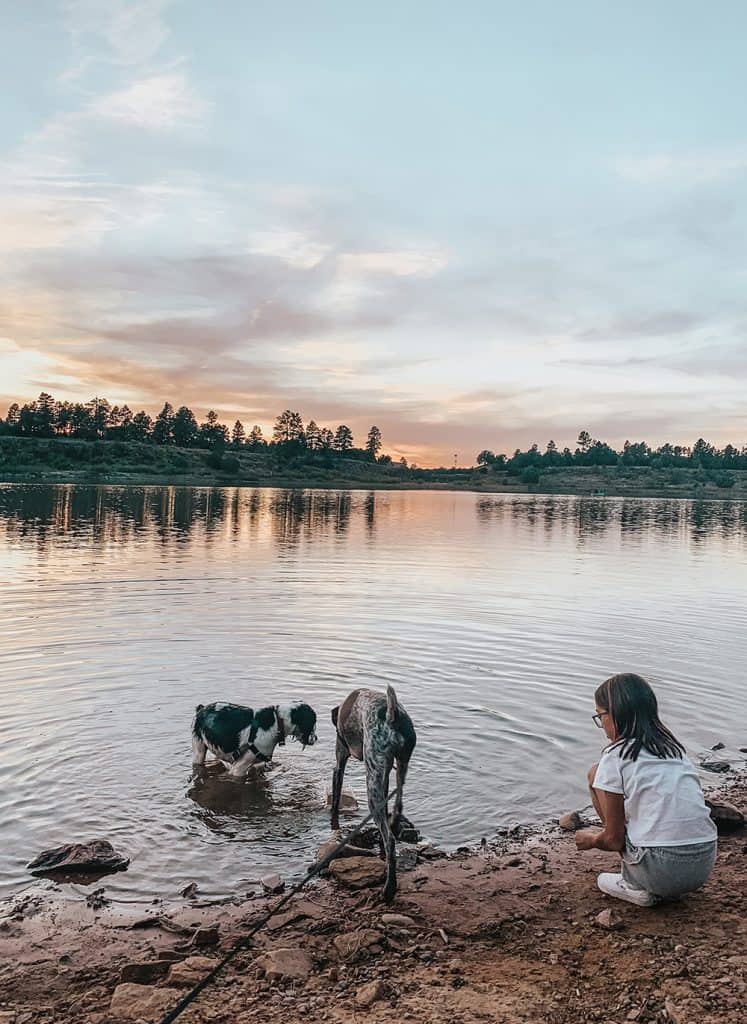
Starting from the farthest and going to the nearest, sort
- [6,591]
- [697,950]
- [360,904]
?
[6,591]
[360,904]
[697,950]

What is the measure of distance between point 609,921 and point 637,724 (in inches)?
58.4

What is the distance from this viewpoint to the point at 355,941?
5.94 metres

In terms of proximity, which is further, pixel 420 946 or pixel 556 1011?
pixel 420 946

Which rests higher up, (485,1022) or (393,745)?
(393,745)

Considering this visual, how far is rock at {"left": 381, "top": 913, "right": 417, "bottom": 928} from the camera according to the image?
20.7 feet

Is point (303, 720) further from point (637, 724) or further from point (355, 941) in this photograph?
point (637, 724)

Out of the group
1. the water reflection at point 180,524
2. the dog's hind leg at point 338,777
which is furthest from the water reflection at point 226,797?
the water reflection at point 180,524

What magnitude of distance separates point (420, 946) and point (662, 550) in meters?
40.0

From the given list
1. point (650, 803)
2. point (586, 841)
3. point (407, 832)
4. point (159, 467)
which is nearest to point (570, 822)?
point (407, 832)

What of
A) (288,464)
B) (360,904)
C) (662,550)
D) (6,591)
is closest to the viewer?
(360,904)

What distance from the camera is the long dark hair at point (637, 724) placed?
6195mm

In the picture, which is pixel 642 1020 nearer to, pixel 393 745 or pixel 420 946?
pixel 420 946

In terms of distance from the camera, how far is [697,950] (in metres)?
5.63

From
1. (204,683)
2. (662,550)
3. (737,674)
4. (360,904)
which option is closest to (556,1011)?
(360,904)
